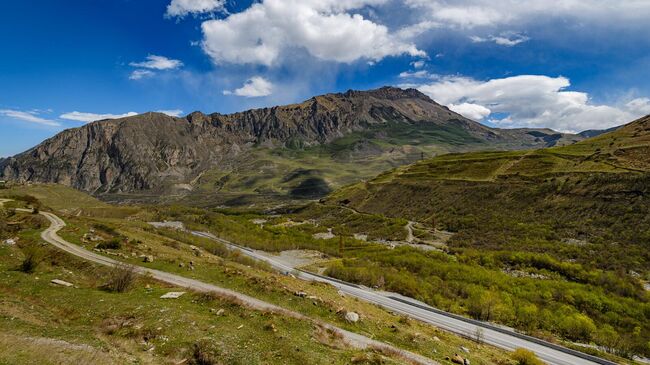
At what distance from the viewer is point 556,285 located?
1722 inches

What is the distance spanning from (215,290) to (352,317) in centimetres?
1117

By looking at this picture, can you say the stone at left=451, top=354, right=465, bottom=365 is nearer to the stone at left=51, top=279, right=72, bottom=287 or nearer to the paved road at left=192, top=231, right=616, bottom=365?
the paved road at left=192, top=231, right=616, bottom=365

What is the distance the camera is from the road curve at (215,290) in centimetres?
1944

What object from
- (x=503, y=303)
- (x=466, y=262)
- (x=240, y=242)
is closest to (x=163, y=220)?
(x=240, y=242)

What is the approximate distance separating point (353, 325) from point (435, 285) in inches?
1170

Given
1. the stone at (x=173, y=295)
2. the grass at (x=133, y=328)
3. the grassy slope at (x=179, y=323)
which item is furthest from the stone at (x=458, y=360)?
the stone at (x=173, y=295)

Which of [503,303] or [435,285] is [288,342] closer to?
[503,303]

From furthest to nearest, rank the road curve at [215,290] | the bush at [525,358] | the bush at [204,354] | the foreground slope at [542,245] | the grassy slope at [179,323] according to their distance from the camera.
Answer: the foreground slope at [542,245] < the bush at [525,358] < the road curve at [215,290] < the grassy slope at [179,323] < the bush at [204,354]

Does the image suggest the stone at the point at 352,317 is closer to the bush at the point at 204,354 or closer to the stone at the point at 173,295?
the bush at the point at 204,354

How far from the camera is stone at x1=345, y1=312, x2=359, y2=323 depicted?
24022mm

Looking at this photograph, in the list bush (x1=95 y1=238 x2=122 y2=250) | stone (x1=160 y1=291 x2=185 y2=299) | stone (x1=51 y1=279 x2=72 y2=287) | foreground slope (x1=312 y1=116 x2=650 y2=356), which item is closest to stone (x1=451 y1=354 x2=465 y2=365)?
stone (x1=160 y1=291 x2=185 y2=299)

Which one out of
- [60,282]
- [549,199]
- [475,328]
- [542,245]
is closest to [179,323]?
[60,282]

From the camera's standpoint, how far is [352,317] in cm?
2430

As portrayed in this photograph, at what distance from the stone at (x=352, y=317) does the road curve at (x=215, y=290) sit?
169cm
